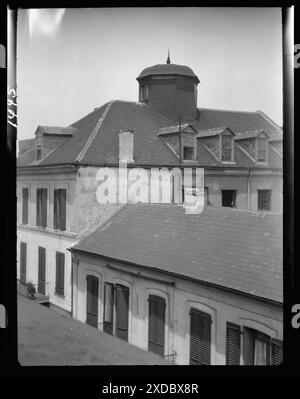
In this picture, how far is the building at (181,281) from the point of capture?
3311 millimetres

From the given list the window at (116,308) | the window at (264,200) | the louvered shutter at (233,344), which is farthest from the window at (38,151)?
the louvered shutter at (233,344)

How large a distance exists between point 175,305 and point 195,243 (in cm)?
56

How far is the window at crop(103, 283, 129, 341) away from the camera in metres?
3.80

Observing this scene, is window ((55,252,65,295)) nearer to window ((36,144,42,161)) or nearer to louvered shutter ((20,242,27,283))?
louvered shutter ((20,242,27,283))

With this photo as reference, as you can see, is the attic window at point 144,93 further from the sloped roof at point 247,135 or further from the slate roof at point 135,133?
the sloped roof at point 247,135

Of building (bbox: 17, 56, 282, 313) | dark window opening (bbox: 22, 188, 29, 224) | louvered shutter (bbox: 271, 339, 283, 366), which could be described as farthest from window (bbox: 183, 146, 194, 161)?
louvered shutter (bbox: 271, 339, 283, 366)

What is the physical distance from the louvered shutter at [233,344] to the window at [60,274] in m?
1.46

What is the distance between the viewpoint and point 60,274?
3861mm

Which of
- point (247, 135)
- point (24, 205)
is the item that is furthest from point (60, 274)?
point (247, 135)

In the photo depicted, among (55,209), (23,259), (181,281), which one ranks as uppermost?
(55,209)

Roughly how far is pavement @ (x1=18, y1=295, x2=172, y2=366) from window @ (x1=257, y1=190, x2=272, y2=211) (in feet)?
4.31

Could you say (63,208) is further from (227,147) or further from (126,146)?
(227,147)
